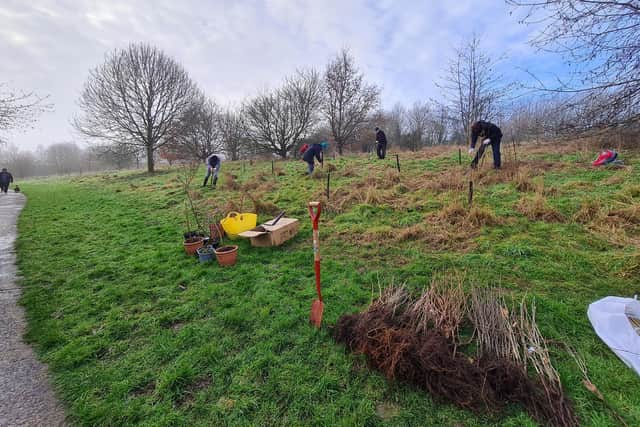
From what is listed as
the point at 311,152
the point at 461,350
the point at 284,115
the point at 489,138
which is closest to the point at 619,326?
the point at 461,350

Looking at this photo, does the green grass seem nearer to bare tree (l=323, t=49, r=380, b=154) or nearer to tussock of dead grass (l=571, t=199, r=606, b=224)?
tussock of dead grass (l=571, t=199, r=606, b=224)

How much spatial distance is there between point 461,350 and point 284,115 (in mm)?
23452

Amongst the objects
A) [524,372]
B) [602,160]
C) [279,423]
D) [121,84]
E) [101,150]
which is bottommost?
[279,423]

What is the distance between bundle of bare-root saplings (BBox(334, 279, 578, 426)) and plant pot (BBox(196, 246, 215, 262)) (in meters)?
2.76

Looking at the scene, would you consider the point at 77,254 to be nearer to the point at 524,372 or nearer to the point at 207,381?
the point at 207,381

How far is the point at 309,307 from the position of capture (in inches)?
118

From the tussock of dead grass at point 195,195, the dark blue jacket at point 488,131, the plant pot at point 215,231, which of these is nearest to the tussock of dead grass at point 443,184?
the dark blue jacket at point 488,131

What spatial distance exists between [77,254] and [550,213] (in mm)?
8876

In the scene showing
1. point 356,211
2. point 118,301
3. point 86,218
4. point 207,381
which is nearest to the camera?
point 207,381

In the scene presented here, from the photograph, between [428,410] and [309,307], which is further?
[309,307]

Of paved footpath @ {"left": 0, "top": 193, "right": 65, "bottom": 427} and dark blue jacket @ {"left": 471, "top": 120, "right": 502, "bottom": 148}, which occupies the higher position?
dark blue jacket @ {"left": 471, "top": 120, "right": 502, "bottom": 148}

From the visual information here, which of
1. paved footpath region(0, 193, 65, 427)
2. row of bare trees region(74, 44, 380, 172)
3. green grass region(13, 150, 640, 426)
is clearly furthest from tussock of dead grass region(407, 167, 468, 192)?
row of bare trees region(74, 44, 380, 172)

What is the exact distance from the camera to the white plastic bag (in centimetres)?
197

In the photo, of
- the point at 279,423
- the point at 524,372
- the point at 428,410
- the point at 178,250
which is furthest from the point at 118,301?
the point at 524,372
